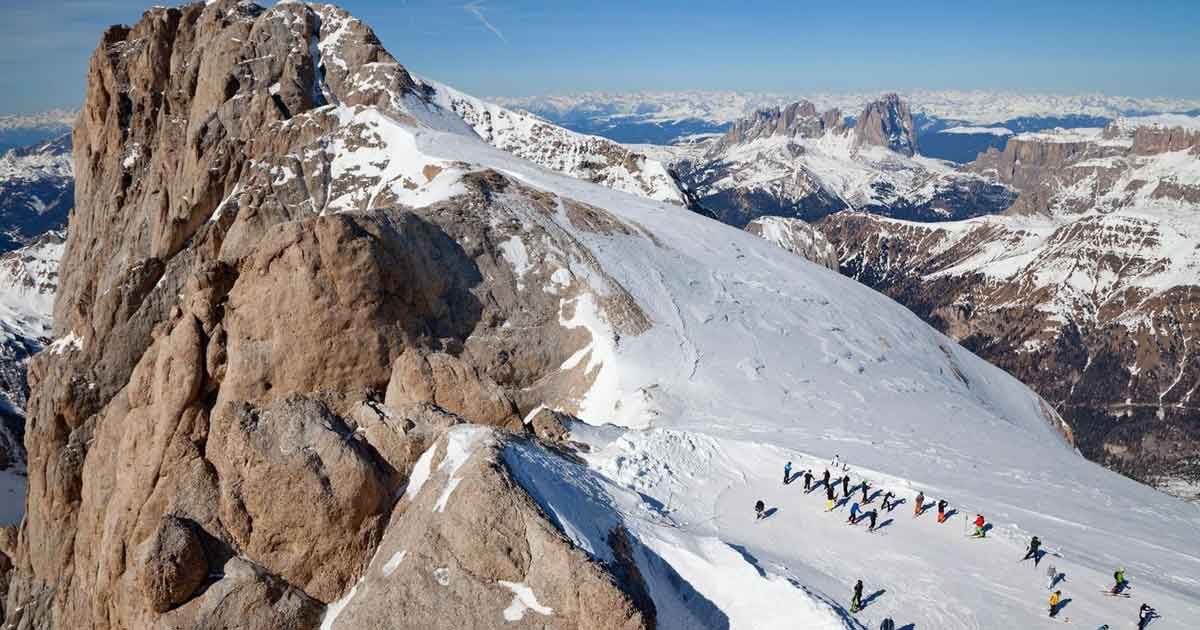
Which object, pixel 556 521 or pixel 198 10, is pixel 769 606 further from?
pixel 198 10

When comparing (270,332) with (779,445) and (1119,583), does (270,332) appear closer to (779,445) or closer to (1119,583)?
(779,445)

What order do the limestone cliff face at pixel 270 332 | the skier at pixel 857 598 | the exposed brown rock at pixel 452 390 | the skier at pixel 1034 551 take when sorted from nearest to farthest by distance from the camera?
the limestone cliff face at pixel 270 332 → the skier at pixel 857 598 → the skier at pixel 1034 551 → the exposed brown rock at pixel 452 390

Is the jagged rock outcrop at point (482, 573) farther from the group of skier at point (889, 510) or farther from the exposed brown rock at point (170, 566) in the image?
the group of skier at point (889, 510)

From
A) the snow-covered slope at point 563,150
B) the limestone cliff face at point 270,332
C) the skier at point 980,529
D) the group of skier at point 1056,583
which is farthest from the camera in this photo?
the snow-covered slope at point 563,150

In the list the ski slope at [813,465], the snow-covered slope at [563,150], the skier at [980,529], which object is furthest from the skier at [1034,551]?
the snow-covered slope at [563,150]

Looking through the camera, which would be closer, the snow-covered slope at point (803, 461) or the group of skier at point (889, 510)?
the snow-covered slope at point (803, 461)

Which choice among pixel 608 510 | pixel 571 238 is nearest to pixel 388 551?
pixel 608 510
